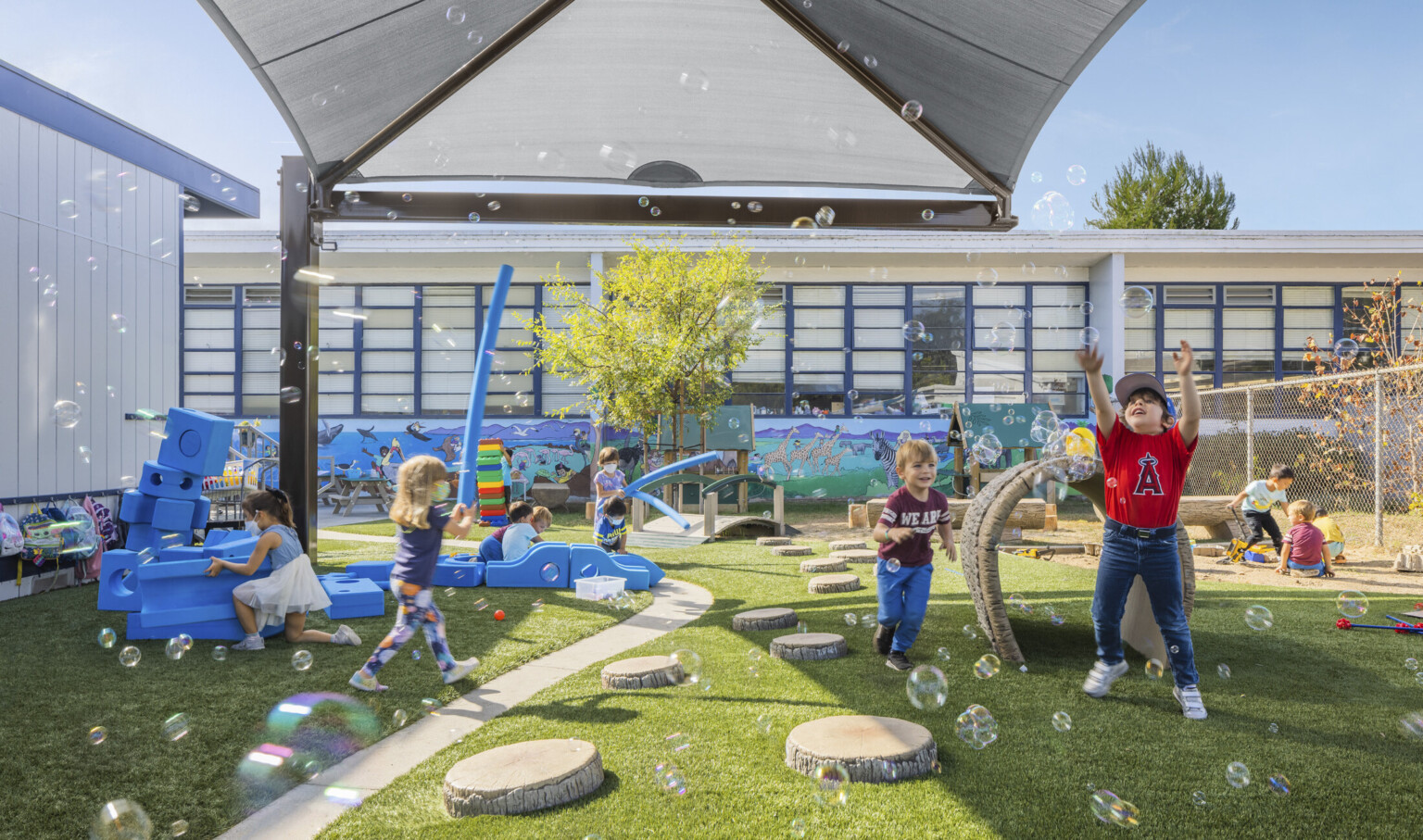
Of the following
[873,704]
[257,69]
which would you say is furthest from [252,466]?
[873,704]

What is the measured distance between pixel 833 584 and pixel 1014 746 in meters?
3.59

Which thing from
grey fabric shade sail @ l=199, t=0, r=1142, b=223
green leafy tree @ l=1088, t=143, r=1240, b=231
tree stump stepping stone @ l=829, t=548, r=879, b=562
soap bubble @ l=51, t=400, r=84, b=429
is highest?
green leafy tree @ l=1088, t=143, r=1240, b=231

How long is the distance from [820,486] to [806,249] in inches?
213

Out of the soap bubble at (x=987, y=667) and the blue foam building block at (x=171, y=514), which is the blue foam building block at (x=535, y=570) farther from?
the soap bubble at (x=987, y=667)

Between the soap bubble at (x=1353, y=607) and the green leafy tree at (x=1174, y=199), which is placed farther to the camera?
the green leafy tree at (x=1174, y=199)

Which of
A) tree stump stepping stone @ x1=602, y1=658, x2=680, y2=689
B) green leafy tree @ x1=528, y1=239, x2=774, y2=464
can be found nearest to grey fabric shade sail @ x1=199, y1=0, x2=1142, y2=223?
tree stump stepping stone @ x1=602, y1=658, x2=680, y2=689

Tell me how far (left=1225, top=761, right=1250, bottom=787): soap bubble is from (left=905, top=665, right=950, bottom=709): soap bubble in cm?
114

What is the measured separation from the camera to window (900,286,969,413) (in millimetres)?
18391

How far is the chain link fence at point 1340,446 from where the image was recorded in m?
10.0

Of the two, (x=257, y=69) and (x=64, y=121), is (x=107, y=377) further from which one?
(x=257, y=69)

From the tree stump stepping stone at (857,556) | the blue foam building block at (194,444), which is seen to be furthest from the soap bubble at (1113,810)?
the blue foam building block at (194,444)

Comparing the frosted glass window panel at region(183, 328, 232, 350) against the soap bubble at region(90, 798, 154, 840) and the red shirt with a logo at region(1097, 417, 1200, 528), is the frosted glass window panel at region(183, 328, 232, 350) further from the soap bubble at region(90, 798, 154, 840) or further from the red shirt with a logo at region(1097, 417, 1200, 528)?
the red shirt with a logo at region(1097, 417, 1200, 528)

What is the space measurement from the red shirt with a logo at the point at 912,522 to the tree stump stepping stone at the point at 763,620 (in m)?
1.27

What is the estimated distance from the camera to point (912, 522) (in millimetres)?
4598
